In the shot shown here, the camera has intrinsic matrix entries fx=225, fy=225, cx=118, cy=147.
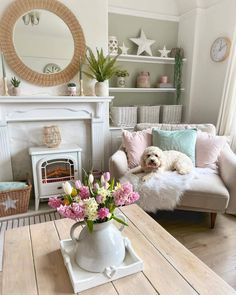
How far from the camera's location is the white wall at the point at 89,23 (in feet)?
7.63

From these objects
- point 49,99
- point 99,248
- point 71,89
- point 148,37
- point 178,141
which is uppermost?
point 148,37

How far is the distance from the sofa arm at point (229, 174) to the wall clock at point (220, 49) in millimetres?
1209

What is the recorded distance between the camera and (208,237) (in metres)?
1.87

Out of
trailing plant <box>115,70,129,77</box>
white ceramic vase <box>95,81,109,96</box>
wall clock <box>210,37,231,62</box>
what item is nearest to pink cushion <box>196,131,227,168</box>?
wall clock <box>210,37,231,62</box>

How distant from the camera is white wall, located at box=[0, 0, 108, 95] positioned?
2.33 meters

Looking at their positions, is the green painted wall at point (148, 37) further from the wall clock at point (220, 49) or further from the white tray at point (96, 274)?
the white tray at point (96, 274)

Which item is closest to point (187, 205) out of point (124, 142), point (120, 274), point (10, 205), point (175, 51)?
point (124, 142)

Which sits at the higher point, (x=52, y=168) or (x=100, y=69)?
(x=100, y=69)

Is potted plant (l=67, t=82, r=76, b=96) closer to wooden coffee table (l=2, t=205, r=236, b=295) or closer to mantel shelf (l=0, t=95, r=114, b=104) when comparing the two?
mantel shelf (l=0, t=95, r=114, b=104)

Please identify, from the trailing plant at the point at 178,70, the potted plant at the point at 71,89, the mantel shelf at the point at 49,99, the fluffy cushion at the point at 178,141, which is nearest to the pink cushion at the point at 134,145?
the fluffy cushion at the point at 178,141

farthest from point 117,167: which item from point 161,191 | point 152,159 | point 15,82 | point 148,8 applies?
point 148,8

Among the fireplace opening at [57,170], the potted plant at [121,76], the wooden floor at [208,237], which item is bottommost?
the wooden floor at [208,237]

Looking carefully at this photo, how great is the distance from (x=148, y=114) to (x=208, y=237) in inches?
62.6

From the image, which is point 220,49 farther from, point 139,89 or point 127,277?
point 127,277
